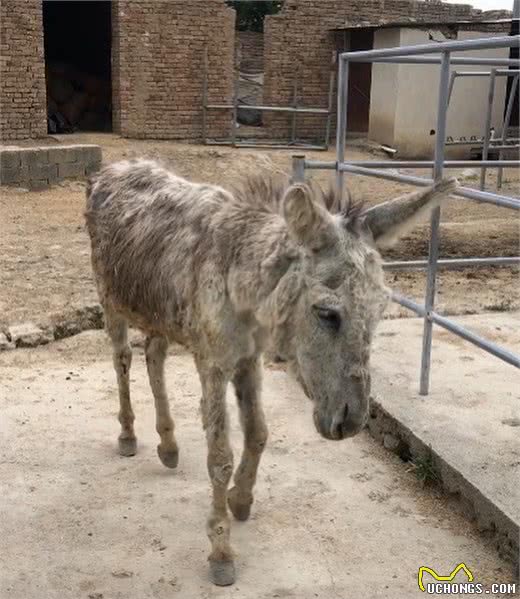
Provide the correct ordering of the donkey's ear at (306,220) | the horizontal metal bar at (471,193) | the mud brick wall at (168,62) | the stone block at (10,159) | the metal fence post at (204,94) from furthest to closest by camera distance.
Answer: the metal fence post at (204,94) → the mud brick wall at (168,62) → the stone block at (10,159) → the horizontal metal bar at (471,193) → the donkey's ear at (306,220)

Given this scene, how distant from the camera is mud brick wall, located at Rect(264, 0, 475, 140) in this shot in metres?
17.5

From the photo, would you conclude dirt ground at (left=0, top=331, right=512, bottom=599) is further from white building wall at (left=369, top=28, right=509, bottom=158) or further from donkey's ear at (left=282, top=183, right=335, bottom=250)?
white building wall at (left=369, top=28, right=509, bottom=158)

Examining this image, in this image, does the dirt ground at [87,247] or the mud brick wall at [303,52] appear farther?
the mud brick wall at [303,52]

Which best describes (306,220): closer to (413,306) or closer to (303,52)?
(413,306)

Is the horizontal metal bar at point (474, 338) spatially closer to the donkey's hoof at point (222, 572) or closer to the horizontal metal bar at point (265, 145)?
the donkey's hoof at point (222, 572)

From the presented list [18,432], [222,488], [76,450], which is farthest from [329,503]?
[18,432]

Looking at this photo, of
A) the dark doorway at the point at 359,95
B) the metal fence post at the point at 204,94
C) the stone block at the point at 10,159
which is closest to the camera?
the stone block at the point at 10,159

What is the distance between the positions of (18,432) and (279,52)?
15.1m

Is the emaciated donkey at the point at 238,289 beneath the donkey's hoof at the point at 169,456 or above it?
above

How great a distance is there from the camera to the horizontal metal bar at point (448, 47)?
3297mm

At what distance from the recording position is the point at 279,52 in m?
17.6

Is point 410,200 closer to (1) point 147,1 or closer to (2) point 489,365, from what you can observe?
(2) point 489,365

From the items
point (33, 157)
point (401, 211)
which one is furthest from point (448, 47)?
point (33, 157)

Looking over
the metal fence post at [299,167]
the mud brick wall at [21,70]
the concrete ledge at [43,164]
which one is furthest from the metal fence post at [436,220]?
the mud brick wall at [21,70]
